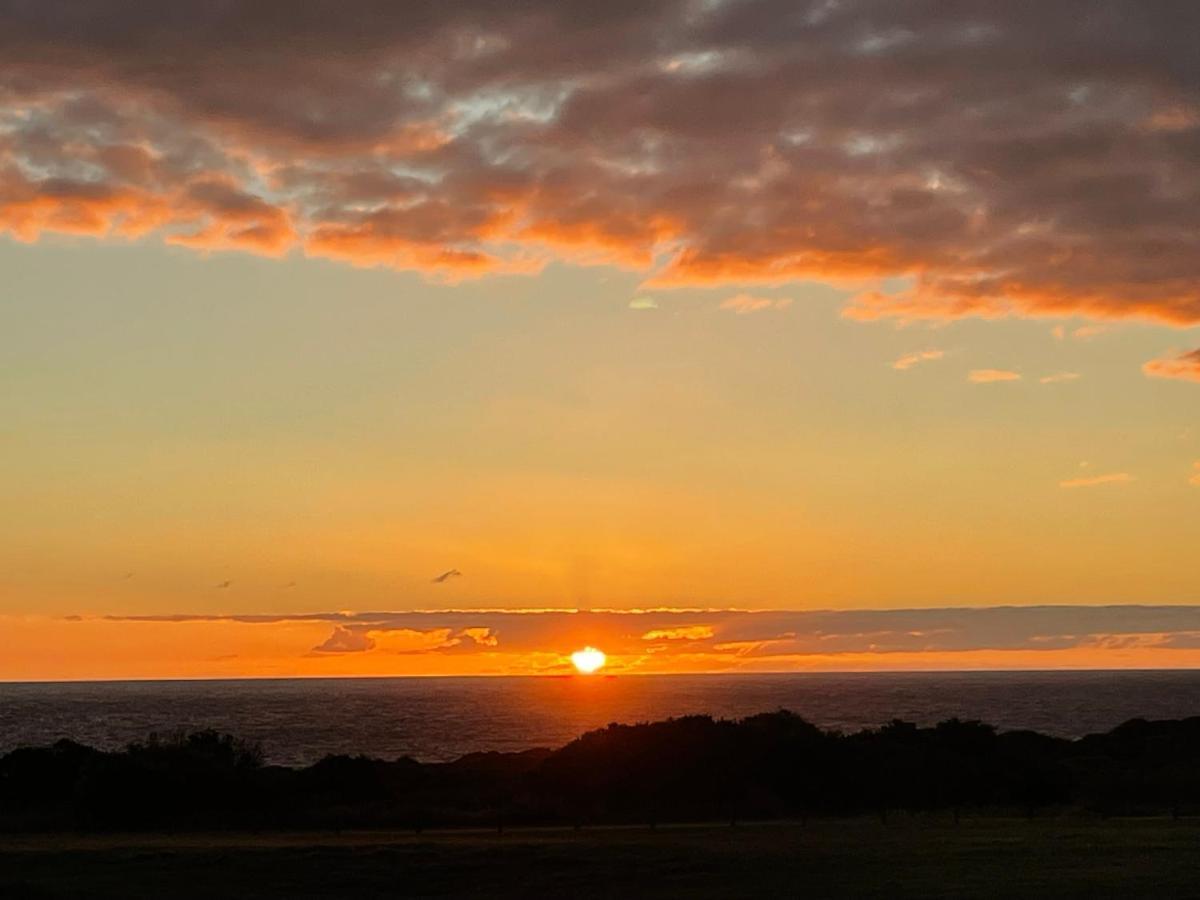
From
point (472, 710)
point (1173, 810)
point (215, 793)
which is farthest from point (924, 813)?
point (472, 710)

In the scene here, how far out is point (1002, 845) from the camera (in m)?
41.3

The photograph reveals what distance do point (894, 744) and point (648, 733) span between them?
1225 cm

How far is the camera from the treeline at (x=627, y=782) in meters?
58.1

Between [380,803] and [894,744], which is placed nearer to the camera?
[380,803]

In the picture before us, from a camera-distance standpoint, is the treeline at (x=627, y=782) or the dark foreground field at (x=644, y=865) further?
the treeline at (x=627, y=782)

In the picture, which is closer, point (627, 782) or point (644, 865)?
point (644, 865)

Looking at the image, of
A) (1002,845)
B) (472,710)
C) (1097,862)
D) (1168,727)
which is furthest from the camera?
(472,710)

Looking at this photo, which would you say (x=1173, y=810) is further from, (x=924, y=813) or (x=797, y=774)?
(x=797, y=774)

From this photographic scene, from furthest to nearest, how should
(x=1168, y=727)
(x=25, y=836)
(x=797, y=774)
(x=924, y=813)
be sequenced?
(x=1168, y=727) → (x=797, y=774) → (x=924, y=813) → (x=25, y=836)

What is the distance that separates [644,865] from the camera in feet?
126

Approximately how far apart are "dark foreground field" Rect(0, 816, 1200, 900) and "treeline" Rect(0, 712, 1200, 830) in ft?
33.0

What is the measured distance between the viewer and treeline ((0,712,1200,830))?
58.1 m

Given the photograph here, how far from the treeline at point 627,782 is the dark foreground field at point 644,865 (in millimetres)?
10044

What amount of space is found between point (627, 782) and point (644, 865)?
1123 inches
